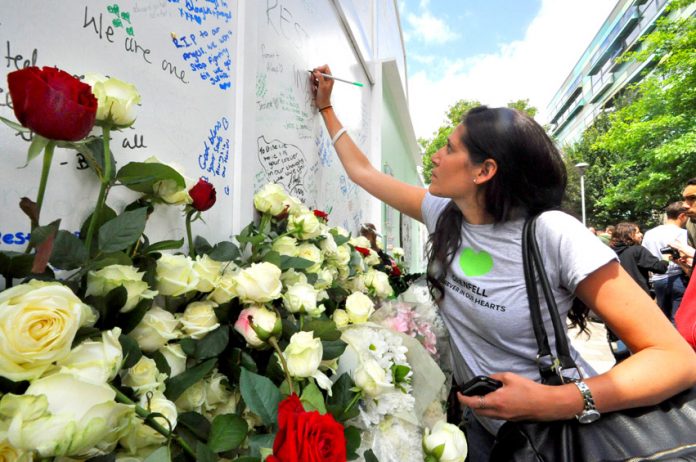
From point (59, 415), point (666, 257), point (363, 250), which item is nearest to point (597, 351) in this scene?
point (666, 257)

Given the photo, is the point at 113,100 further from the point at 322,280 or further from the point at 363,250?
the point at 363,250

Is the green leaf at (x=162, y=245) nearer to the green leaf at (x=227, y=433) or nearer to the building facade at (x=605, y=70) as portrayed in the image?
the green leaf at (x=227, y=433)

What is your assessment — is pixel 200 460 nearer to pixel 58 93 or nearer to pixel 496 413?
pixel 58 93

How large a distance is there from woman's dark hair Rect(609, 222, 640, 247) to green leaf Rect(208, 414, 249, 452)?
531cm

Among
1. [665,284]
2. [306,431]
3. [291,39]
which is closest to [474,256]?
[306,431]

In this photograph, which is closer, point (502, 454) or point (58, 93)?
point (58, 93)

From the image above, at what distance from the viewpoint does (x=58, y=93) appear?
0.43 meters

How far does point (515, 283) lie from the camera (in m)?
1.18

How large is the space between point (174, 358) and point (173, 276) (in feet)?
0.42

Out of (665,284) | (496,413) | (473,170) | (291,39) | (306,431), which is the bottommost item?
(665,284)

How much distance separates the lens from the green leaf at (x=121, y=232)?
1.80 ft

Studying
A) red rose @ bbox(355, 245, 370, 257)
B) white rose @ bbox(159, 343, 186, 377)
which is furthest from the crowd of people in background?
white rose @ bbox(159, 343, 186, 377)

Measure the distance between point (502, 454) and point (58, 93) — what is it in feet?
3.88

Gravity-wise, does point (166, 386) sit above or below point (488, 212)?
below
